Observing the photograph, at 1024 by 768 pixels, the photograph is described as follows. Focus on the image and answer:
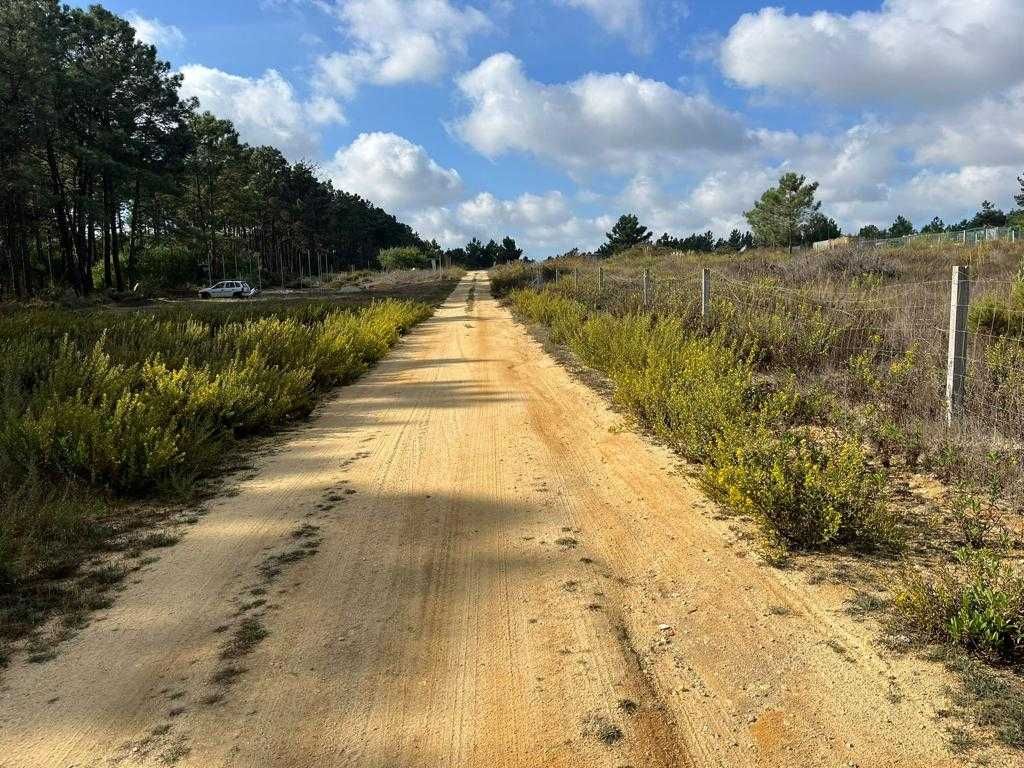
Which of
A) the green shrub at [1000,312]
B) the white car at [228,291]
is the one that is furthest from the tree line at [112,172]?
the green shrub at [1000,312]

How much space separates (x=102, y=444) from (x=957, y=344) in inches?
258

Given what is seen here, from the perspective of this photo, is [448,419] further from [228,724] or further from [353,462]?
[228,724]

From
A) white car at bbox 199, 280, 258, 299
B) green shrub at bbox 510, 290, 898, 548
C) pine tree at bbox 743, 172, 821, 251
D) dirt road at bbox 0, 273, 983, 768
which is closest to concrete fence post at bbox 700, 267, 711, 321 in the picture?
green shrub at bbox 510, 290, 898, 548

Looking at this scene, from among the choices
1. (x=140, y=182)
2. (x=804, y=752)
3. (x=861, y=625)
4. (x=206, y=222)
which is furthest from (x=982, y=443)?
(x=206, y=222)

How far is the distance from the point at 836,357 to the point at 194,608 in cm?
723

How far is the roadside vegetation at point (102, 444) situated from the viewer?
12.4 feet

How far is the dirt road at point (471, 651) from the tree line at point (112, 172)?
3644cm

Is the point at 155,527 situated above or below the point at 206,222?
below

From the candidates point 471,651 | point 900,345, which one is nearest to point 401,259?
point 900,345

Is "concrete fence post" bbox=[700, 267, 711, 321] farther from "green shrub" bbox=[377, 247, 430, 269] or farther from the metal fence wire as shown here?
"green shrub" bbox=[377, 247, 430, 269]

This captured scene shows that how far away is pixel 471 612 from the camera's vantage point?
3225 millimetres

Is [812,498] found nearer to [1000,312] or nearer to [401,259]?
[1000,312]

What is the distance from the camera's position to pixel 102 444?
16.8ft

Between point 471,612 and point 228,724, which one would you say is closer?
point 228,724
